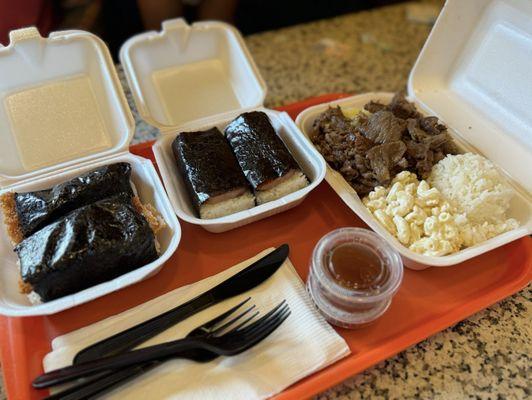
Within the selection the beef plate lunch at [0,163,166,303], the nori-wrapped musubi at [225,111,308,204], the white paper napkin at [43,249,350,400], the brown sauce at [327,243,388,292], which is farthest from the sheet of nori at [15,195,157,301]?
the brown sauce at [327,243,388,292]

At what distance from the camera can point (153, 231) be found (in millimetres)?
1114

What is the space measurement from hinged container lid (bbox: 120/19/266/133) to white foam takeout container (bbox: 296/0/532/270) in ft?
1.20

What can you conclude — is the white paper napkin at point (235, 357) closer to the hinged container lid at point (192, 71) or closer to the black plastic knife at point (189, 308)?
the black plastic knife at point (189, 308)

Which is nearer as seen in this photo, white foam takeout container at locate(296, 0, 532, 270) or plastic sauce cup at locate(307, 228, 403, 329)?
plastic sauce cup at locate(307, 228, 403, 329)

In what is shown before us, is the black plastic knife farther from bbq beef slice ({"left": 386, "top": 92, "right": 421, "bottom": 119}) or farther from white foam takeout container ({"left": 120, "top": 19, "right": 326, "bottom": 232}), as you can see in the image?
bbq beef slice ({"left": 386, "top": 92, "right": 421, "bottom": 119})

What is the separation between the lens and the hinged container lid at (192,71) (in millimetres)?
1566

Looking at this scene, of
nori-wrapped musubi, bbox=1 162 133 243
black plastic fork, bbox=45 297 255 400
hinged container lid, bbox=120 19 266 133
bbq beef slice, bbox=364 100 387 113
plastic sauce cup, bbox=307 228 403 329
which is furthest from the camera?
hinged container lid, bbox=120 19 266 133

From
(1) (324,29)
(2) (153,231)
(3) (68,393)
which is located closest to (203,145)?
(2) (153,231)

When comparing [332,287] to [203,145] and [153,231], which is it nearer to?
[153,231]

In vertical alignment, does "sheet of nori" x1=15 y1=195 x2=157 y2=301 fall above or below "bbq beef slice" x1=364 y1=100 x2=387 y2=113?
below

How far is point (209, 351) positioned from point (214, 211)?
16.2 inches

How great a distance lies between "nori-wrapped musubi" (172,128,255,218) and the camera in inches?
46.9

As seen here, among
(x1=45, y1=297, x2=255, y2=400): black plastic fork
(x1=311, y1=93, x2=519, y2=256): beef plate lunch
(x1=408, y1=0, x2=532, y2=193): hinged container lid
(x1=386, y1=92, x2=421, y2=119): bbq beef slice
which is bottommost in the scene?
(x1=45, y1=297, x2=255, y2=400): black plastic fork

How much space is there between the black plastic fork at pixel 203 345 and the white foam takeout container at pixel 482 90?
427 millimetres
